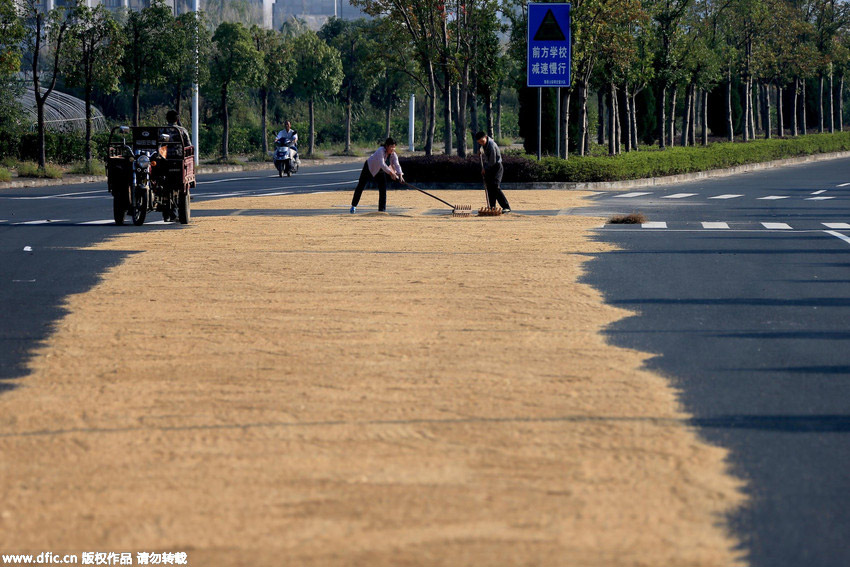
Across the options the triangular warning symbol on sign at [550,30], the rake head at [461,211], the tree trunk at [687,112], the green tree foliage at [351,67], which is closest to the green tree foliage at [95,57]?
the triangular warning symbol on sign at [550,30]

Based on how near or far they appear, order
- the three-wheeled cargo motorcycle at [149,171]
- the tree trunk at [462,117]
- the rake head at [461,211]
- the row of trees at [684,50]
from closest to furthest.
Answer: the three-wheeled cargo motorcycle at [149,171], the rake head at [461,211], the row of trees at [684,50], the tree trunk at [462,117]

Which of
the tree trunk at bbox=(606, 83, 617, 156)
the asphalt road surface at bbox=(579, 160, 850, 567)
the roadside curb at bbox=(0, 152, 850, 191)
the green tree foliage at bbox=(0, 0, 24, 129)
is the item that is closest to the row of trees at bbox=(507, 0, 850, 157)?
the tree trunk at bbox=(606, 83, 617, 156)

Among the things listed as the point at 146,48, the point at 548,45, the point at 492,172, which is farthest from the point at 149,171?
the point at 146,48

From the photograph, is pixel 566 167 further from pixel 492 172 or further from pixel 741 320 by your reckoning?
pixel 741 320

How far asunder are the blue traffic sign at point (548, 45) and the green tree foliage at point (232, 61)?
63.2 ft

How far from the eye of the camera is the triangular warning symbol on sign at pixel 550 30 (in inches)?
1284

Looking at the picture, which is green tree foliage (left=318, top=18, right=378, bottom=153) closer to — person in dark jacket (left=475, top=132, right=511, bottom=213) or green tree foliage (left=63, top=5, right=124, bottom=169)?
green tree foliage (left=63, top=5, right=124, bottom=169)

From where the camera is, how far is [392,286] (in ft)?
41.5

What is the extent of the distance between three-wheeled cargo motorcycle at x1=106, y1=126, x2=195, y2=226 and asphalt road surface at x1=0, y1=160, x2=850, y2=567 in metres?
0.37

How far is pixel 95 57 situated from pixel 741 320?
33504mm

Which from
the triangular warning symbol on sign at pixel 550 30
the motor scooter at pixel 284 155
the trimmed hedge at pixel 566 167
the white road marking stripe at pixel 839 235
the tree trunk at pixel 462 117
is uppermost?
the triangular warning symbol on sign at pixel 550 30

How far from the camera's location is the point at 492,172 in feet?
78.0

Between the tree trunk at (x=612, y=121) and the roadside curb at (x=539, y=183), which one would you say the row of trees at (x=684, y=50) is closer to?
the tree trunk at (x=612, y=121)

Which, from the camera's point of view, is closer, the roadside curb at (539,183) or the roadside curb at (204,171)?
the roadside curb at (204,171)
